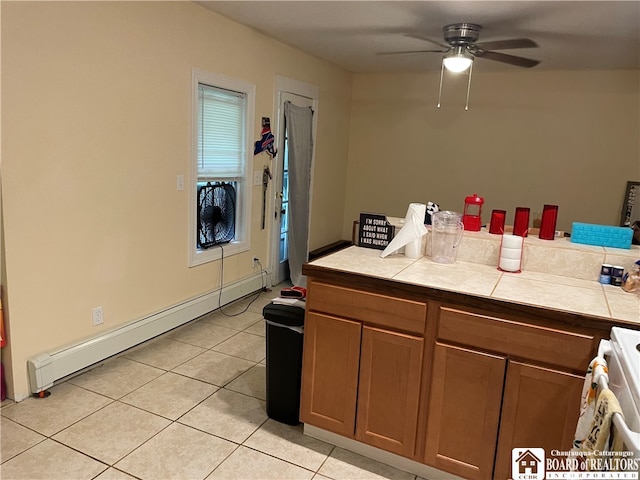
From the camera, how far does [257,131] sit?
4156mm

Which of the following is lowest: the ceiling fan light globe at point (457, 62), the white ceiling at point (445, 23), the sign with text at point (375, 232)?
the sign with text at point (375, 232)

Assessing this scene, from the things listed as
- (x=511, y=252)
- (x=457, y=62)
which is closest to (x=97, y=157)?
(x=511, y=252)

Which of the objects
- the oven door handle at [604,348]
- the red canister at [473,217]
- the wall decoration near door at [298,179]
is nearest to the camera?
the oven door handle at [604,348]

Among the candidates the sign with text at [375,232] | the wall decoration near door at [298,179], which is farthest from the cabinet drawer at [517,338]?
the wall decoration near door at [298,179]

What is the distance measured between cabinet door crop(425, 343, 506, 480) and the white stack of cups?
0.57 metres

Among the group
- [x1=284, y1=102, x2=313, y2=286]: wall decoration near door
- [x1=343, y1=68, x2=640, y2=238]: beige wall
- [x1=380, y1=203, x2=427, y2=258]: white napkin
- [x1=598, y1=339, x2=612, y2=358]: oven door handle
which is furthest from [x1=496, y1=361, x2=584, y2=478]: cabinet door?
[x1=343, y1=68, x2=640, y2=238]: beige wall

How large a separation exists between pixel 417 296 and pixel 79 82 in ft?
7.17

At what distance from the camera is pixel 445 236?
237 centimetres

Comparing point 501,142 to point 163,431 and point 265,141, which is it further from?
point 163,431

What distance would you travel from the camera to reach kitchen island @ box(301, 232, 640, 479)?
5.76ft

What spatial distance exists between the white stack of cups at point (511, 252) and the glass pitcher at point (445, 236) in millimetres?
227

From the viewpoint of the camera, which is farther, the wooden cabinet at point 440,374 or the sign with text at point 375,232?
the sign with text at point 375,232

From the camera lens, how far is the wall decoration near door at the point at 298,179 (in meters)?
4.70

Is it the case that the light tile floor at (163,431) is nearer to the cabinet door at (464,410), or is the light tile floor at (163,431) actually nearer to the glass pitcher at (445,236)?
the cabinet door at (464,410)
